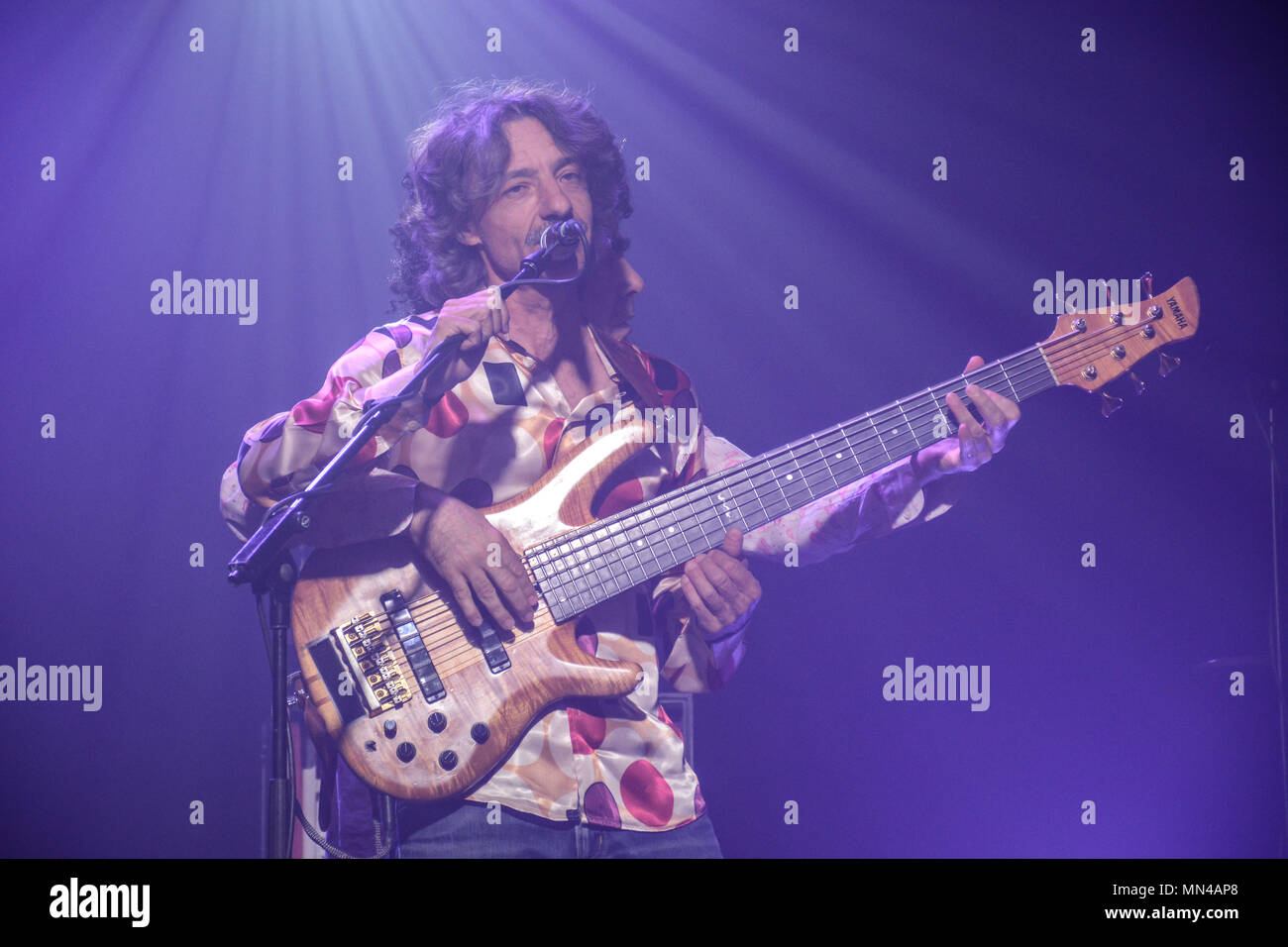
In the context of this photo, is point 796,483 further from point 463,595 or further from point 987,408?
point 463,595

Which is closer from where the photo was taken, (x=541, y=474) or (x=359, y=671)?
(x=359, y=671)

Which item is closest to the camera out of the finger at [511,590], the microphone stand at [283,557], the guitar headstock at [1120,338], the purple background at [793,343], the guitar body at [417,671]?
the microphone stand at [283,557]

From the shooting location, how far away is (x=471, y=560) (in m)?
1.91

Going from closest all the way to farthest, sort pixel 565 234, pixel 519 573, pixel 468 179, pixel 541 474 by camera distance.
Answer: pixel 565 234
pixel 519 573
pixel 541 474
pixel 468 179

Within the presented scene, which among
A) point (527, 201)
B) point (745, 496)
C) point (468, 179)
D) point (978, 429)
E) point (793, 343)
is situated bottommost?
point (745, 496)

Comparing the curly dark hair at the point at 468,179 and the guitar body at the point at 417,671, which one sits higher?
the curly dark hair at the point at 468,179

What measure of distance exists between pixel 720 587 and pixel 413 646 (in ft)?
2.24

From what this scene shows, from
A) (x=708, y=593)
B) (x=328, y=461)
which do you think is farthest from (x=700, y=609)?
(x=328, y=461)

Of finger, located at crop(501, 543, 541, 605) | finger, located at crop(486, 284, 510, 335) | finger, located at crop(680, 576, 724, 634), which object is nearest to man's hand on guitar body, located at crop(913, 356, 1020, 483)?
finger, located at crop(680, 576, 724, 634)

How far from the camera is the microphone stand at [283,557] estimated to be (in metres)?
1.57

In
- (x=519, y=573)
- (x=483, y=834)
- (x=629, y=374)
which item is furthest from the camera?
(x=629, y=374)

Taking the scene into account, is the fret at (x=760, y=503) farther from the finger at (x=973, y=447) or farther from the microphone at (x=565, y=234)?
the microphone at (x=565, y=234)

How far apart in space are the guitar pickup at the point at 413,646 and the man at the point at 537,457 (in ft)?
0.35

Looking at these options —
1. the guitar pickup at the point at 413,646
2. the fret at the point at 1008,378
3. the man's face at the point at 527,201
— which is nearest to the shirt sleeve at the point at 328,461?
the guitar pickup at the point at 413,646
